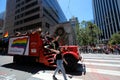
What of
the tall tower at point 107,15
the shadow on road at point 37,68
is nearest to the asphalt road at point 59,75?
the shadow on road at point 37,68

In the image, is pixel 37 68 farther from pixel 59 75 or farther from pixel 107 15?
pixel 107 15

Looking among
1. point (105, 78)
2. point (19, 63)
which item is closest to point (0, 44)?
point (19, 63)

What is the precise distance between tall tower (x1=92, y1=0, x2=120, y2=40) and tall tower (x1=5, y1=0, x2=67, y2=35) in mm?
55170

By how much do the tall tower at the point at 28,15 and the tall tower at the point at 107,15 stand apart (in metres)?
55.2

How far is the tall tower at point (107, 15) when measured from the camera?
288 feet

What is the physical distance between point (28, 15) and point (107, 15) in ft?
223

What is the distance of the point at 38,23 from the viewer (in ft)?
153

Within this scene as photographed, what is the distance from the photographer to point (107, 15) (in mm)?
96062

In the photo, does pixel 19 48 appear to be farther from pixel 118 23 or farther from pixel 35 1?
pixel 118 23

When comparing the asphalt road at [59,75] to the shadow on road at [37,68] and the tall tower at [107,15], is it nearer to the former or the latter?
the shadow on road at [37,68]

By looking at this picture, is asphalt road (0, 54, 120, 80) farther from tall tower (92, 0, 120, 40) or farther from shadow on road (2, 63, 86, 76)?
tall tower (92, 0, 120, 40)

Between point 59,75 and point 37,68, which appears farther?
point 37,68

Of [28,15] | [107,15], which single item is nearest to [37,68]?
[28,15]

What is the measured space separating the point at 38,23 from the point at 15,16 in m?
18.0
